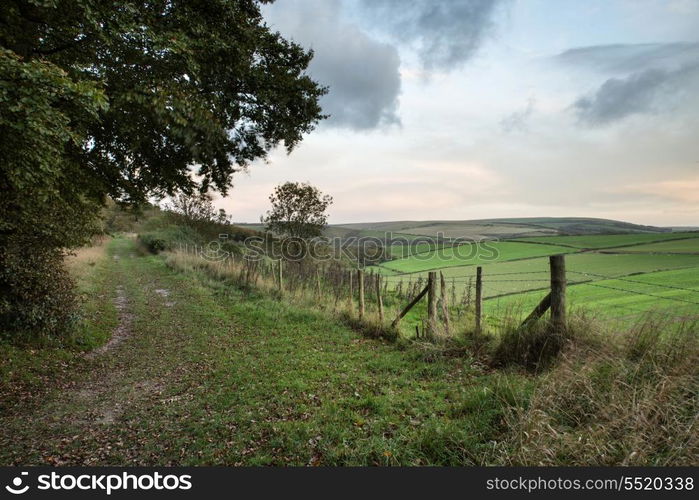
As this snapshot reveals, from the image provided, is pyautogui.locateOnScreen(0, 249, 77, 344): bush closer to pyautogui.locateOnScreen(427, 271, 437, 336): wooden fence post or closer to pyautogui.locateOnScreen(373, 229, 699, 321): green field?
pyautogui.locateOnScreen(427, 271, 437, 336): wooden fence post

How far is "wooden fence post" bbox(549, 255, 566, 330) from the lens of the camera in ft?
24.6

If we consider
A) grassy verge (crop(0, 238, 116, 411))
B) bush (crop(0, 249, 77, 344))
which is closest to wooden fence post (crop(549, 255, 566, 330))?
grassy verge (crop(0, 238, 116, 411))

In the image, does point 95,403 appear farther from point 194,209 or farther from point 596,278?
point 194,209

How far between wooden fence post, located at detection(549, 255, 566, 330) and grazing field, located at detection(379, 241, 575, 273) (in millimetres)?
26644

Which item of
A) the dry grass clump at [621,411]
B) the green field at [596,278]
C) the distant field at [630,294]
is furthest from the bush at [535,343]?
the distant field at [630,294]

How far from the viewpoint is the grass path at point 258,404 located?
16.5 feet

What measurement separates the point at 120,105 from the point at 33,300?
6.64 m

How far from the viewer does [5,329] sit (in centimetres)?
945

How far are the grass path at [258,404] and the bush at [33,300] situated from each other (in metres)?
1.14

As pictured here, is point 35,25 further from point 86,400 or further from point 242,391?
point 242,391

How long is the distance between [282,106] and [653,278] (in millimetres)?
20043

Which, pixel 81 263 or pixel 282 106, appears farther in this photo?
pixel 81 263

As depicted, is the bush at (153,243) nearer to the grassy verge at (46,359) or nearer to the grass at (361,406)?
the grassy verge at (46,359)

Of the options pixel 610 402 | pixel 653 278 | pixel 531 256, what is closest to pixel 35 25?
pixel 610 402
